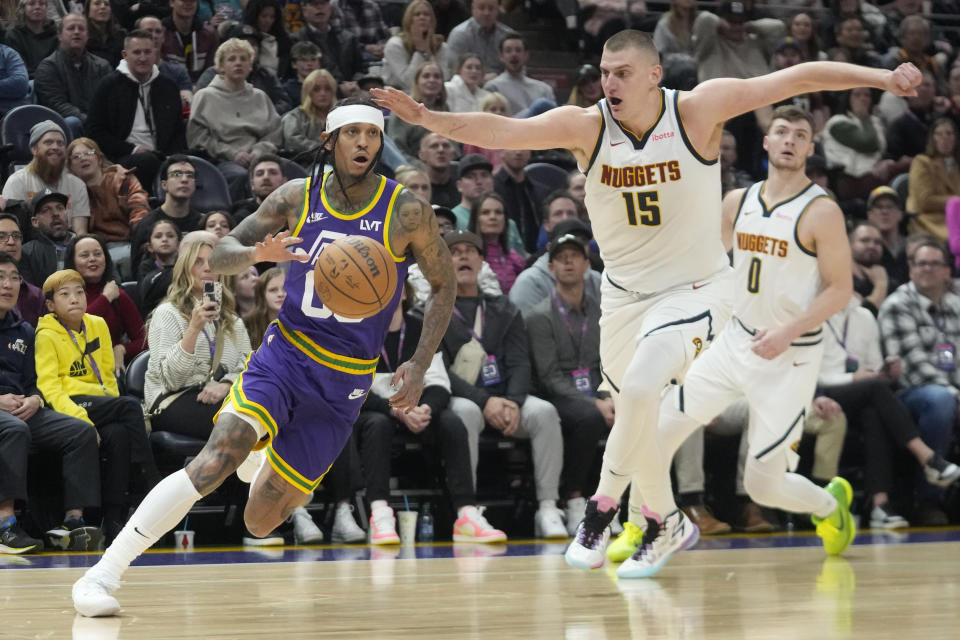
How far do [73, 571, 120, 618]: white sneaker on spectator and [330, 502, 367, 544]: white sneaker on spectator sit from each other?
340 centimetres

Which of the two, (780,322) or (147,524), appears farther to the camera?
(780,322)

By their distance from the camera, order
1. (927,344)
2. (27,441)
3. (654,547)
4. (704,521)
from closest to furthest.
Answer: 1. (654,547)
2. (27,441)
3. (704,521)
4. (927,344)

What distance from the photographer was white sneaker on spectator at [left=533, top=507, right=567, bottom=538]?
28.2 feet

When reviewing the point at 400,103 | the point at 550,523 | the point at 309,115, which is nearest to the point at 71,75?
the point at 309,115

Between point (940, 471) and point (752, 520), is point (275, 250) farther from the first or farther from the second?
point (940, 471)

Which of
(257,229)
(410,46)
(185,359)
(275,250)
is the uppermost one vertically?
(410,46)

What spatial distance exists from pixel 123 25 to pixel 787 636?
9.56m

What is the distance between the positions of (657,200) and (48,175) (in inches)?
205

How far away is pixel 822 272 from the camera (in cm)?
696

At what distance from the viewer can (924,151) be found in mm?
13531

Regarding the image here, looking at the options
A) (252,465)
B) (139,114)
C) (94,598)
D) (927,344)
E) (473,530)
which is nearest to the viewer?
(94,598)

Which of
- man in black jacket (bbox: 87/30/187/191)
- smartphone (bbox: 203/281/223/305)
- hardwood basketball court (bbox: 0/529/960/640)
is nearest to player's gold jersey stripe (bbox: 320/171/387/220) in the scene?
hardwood basketball court (bbox: 0/529/960/640)

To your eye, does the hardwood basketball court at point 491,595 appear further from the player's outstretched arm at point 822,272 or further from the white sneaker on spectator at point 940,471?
the white sneaker on spectator at point 940,471

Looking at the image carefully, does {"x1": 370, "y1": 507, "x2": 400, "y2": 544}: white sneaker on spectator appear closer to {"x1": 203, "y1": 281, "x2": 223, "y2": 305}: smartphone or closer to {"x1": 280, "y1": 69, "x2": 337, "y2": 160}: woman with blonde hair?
{"x1": 203, "y1": 281, "x2": 223, "y2": 305}: smartphone
